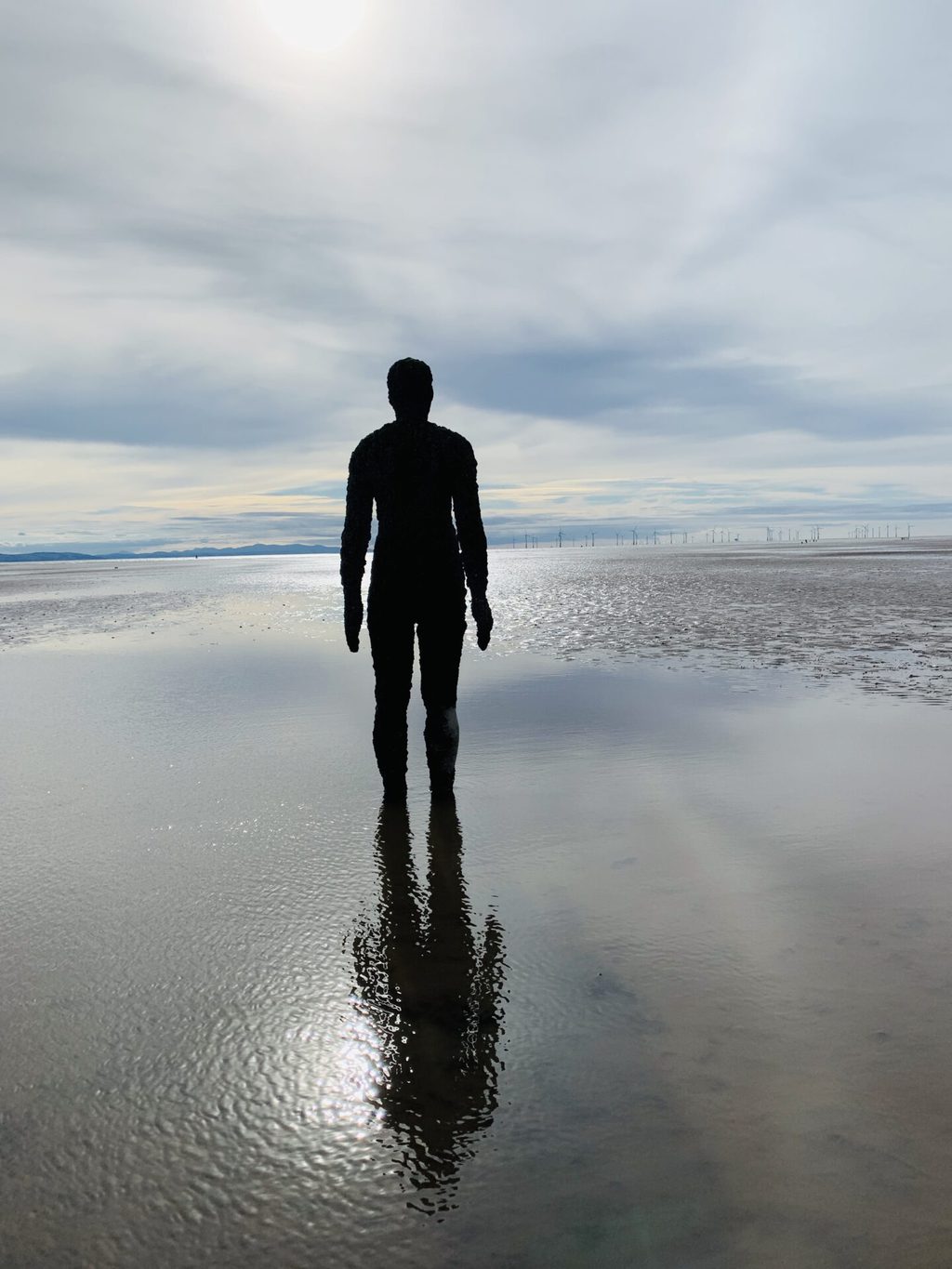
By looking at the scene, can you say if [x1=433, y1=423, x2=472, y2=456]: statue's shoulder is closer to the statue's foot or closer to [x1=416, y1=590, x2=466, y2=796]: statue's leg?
[x1=416, y1=590, x2=466, y2=796]: statue's leg

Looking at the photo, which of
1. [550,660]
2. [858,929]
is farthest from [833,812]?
[550,660]

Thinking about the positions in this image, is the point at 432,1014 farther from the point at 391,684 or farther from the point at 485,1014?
the point at 391,684

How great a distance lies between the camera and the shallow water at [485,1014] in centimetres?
178

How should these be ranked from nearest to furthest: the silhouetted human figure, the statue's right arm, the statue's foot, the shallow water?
the shallow water, the statue's foot, the silhouetted human figure, the statue's right arm

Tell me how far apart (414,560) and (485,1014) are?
3143mm

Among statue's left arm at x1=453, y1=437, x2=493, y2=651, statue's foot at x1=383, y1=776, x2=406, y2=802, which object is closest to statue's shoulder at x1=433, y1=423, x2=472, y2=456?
statue's left arm at x1=453, y1=437, x2=493, y2=651

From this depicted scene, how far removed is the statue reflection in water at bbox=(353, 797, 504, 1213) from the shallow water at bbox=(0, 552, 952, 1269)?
1cm

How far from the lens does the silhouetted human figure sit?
519 cm

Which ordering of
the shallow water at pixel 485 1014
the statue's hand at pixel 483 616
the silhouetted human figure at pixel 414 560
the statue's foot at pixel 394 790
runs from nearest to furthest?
the shallow water at pixel 485 1014 → the statue's foot at pixel 394 790 → the silhouetted human figure at pixel 414 560 → the statue's hand at pixel 483 616

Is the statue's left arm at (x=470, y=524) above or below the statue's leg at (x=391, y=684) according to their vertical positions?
above

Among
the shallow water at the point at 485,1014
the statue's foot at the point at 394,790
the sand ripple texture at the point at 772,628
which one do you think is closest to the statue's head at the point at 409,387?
the statue's foot at the point at 394,790

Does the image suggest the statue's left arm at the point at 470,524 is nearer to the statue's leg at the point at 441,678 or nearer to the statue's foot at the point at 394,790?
the statue's leg at the point at 441,678

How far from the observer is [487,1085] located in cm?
222

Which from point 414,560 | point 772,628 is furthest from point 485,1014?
point 772,628
